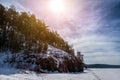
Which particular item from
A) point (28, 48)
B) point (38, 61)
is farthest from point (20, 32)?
point (38, 61)

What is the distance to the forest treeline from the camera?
5192cm

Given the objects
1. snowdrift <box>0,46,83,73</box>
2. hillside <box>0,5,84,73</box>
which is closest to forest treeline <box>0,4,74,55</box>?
hillside <box>0,5,84,73</box>

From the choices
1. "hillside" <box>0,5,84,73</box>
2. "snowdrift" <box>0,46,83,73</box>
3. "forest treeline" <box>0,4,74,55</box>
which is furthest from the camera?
"forest treeline" <box>0,4,74,55</box>

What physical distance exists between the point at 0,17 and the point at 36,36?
13.7 meters

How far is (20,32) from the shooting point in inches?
2344

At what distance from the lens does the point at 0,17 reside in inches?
2232

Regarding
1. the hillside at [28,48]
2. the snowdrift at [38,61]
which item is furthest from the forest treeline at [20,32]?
the snowdrift at [38,61]

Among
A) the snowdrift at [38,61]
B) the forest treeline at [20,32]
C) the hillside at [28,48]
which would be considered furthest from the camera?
the forest treeline at [20,32]

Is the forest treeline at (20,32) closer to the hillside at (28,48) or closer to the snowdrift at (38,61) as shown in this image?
the hillside at (28,48)

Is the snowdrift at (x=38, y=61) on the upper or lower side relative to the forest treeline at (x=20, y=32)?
lower

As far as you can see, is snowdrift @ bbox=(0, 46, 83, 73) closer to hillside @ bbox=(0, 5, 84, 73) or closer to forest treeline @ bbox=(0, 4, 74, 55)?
hillside @ bbox=(0, 5, 84, 73)

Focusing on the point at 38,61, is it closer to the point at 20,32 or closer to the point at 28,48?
the point at 28,48

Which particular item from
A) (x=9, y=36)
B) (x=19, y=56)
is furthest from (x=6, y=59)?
(x=9, y=36)

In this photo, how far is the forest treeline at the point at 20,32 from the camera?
5192 cm
